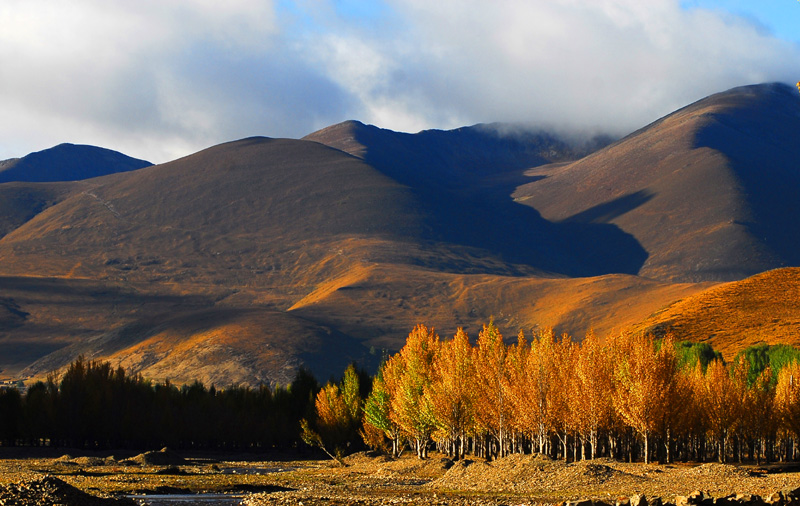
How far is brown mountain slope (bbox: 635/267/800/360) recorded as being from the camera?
134 meters

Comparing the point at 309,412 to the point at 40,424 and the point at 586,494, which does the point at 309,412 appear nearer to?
the point at 40,424

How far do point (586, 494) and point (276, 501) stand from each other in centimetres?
1465

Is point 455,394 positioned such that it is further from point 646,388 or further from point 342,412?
point 342,412

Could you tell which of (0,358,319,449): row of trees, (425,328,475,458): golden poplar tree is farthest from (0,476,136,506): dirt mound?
(0,358,319,449): row of trees

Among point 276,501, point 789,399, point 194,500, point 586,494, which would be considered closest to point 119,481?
point 194,500

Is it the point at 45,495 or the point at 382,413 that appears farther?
the point at 382,413

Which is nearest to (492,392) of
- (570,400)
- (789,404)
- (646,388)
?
(570,400)

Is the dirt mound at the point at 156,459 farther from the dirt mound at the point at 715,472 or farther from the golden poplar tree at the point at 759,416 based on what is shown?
the golden poplar tree at the point at 759,416

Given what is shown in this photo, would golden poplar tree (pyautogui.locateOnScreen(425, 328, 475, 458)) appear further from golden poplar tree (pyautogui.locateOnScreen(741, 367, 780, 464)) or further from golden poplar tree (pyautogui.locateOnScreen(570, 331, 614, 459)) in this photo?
golden poplar tree (pyautogui.locateOnScreen(741, 367, 780, 464))

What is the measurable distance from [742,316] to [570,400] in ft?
295

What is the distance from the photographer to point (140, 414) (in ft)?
343

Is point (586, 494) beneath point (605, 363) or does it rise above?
beneath

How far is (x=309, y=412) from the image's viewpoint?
112m

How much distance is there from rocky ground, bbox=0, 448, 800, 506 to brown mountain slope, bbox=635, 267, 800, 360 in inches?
2817
